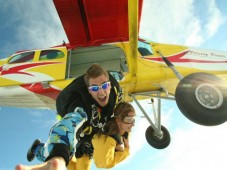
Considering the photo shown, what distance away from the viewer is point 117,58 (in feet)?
27.3

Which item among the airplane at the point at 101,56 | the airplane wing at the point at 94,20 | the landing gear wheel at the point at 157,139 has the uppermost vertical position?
the airplane wing at the point at 94,20

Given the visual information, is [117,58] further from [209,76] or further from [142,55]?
[209,76]

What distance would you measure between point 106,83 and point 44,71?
4065 millimetres

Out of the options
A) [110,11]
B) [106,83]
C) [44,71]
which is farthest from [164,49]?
[106,83]

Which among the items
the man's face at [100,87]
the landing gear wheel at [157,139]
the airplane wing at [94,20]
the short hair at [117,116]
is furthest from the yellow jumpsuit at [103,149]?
the landing gear wheel at [157,139]

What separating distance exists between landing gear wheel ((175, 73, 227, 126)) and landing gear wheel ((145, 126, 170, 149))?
390 cm

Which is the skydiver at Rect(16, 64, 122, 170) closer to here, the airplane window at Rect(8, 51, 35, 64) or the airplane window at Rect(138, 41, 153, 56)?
the airplane window at Rect(138, 41, 153, 56)

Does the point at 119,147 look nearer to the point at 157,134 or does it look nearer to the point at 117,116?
the point at 117,116

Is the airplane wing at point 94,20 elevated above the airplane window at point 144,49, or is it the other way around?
the airplane wing at point 94,20

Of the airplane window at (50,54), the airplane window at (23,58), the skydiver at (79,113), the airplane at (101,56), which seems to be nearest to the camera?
the skydiver at (79,113)

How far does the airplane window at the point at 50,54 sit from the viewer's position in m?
7.25

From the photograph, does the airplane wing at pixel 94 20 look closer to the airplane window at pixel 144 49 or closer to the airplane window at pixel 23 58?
the airplane window at pixel 144 49

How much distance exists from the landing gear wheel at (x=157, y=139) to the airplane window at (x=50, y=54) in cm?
341

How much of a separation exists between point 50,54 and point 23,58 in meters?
0.84
